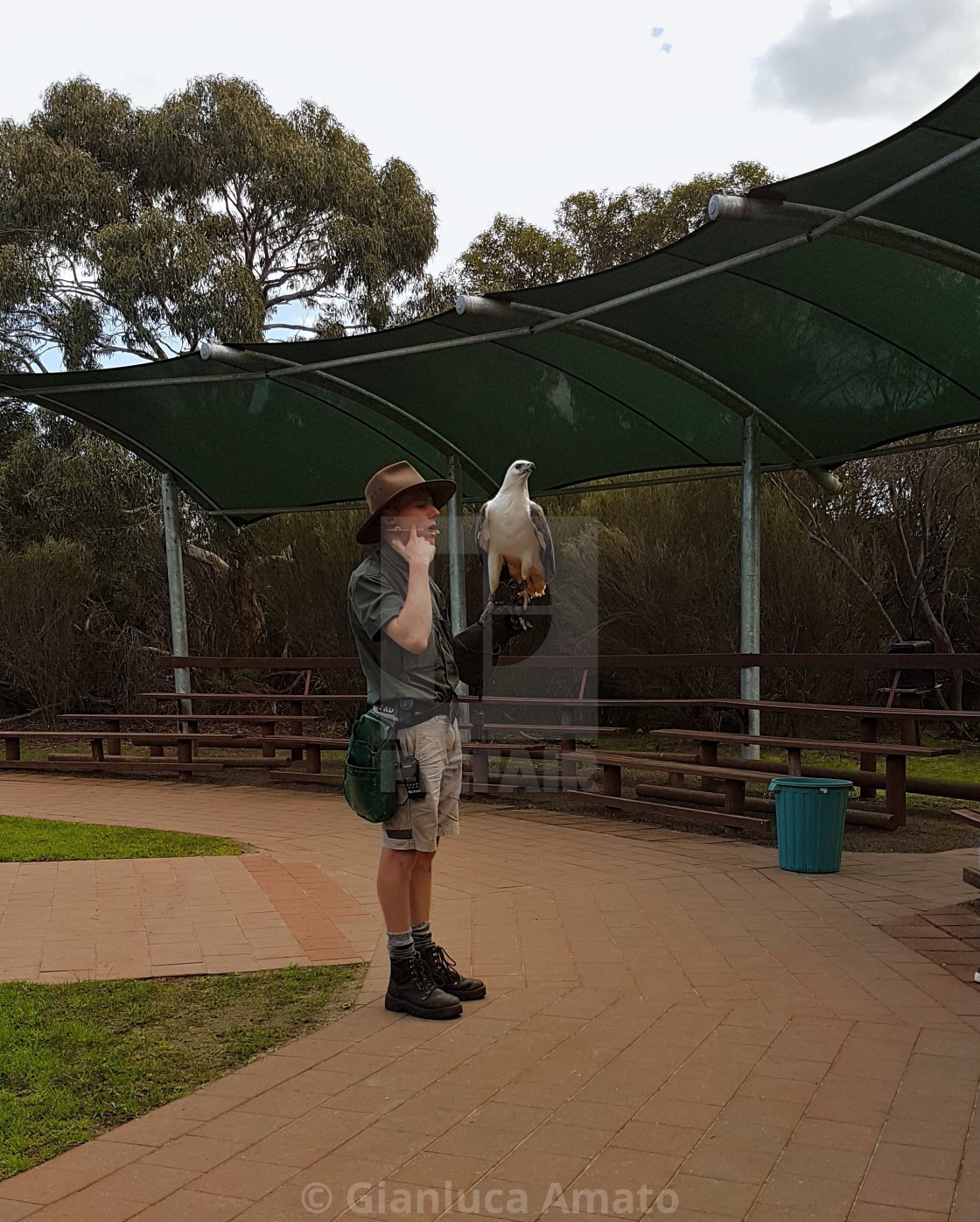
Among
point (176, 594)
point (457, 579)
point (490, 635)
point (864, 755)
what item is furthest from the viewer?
point (176, 594)

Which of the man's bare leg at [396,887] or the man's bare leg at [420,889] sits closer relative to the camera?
the man's bare leg at [396,887]

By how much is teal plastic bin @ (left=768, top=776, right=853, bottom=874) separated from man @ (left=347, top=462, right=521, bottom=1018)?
114 inches

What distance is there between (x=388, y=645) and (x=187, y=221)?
21.7 m

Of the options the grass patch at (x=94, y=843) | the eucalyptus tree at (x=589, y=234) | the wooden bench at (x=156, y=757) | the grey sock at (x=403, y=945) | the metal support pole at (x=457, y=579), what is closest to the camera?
the grey sock at (x=403, y=945)

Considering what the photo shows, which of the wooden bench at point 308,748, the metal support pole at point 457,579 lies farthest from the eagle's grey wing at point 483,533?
the wooden bench at point 308,748

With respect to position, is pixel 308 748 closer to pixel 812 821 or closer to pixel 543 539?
pixel 812 821

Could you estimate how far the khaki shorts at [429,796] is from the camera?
13.4ft

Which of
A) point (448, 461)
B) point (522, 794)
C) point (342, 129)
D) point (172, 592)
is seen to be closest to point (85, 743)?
point (172, 592)

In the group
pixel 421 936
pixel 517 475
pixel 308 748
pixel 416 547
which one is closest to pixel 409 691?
pixel 416 547

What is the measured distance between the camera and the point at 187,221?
23.5 m

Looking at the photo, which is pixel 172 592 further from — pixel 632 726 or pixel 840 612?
pixel 840 612

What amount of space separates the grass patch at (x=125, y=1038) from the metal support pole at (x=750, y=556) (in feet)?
18.3

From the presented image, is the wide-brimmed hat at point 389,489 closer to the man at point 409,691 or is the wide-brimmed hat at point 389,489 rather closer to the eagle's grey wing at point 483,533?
the man at point 409,691

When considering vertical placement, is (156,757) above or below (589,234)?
below
